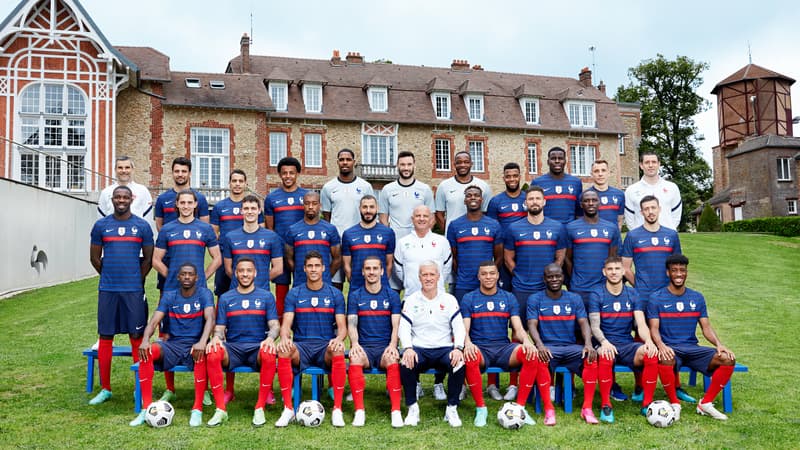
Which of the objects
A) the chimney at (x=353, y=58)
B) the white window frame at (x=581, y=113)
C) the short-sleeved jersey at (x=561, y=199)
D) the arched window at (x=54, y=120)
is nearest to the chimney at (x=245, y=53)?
the chimney at (x=353, y=58)

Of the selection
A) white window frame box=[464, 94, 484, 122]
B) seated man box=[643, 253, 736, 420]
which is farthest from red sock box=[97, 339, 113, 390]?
white window frame box=[464, 94, 484, 122]

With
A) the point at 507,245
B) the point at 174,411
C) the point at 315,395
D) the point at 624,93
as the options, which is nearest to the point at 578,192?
the point at 507,245

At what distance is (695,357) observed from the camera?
6.67 meters

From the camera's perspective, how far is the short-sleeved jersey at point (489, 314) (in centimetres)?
690

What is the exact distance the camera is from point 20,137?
86.6 ft

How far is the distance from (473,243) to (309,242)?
1.86 metres

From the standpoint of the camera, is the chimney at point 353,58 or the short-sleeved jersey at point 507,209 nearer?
the short-sleeved jersey at point 507,209

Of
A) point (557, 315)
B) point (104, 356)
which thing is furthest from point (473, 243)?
point (104, 356)

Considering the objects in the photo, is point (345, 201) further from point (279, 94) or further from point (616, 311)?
point (279, 94)

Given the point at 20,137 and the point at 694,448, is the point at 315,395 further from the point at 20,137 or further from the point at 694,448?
the point at 20,137

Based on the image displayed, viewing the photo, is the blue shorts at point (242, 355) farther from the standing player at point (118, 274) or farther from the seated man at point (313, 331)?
the standing player at point (118, 274)

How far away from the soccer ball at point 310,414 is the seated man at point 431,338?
0.85 meters

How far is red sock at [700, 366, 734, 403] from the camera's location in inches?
256

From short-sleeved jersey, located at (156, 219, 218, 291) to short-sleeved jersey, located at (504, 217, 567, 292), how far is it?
344 centimetres
